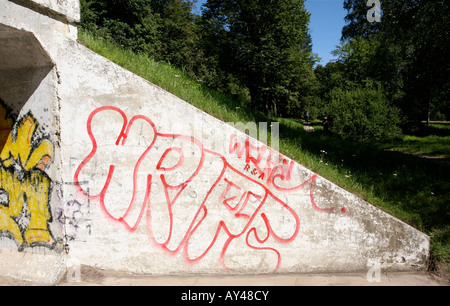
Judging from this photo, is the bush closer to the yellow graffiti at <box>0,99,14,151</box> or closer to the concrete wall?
the concrete wall

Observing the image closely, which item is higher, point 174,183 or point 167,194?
point 174,183

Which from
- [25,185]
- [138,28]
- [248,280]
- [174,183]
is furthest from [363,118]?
[138,28]

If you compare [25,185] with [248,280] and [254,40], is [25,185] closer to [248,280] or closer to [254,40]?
[248,280]

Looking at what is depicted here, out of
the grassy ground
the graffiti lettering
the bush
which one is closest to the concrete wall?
the graffiti lettering

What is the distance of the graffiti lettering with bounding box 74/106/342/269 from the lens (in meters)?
3.87

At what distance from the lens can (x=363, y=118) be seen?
1194 cm

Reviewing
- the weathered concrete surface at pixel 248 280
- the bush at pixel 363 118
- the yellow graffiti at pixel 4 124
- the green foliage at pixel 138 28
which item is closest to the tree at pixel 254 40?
the green foliage at pixel 138 28

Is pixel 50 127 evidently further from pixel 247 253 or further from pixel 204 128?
pixel 247 253

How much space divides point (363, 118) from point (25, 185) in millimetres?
12060

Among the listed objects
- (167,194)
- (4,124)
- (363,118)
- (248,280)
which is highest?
(363,118)

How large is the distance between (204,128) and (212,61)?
14750 mm

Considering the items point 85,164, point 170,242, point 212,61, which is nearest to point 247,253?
point 170,242

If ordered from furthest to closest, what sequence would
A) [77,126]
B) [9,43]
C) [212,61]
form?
[212,61], [77,126], [9,43]

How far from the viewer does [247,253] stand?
3926 millimetres
